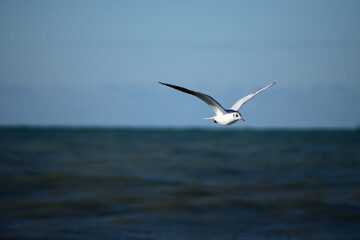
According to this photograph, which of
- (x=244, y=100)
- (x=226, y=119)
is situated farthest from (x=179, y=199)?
(x=226, y=119)

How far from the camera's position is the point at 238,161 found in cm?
2614

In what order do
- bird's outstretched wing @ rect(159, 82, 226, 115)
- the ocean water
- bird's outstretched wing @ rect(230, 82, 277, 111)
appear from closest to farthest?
1. bird's outstretched wing @ rect(159, 82, 226, 115)
2. bird's outstretched wing @ rect(230, 82, 277, 111)
3. the ocean water

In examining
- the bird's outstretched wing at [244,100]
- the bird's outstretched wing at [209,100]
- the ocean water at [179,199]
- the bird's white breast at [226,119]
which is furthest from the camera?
the ocean water at [179,199]

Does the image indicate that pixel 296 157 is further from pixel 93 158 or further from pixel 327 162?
pixel 93 158

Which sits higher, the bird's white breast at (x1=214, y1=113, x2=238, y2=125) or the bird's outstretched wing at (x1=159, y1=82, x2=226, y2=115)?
the bird's outstretched wing at (x1=159, y1=82, x2=226, y2=115)

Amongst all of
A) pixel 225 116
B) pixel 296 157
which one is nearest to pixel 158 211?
pixel 225 116

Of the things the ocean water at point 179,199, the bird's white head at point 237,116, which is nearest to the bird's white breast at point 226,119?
the bird's white head at point 237,116

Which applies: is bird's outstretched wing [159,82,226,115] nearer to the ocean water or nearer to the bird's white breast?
the bird's white breast

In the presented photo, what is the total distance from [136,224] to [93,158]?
1503 cm

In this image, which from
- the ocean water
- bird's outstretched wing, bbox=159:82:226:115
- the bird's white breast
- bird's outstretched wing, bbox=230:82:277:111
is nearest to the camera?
bird's outstretched wing, bbox=159:82:226:115

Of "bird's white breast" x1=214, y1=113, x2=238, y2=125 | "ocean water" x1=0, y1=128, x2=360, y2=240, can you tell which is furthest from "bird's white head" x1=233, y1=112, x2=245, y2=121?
"ocean water" x1=0, y1=128, x2=360, y2=240

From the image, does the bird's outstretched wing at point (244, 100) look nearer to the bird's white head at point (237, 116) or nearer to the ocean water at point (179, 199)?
the bird's white head at point (237, 116)

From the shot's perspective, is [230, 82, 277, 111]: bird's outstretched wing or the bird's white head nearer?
the bird's white head

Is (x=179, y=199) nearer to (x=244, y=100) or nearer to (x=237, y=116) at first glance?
(x=244, y=100)
